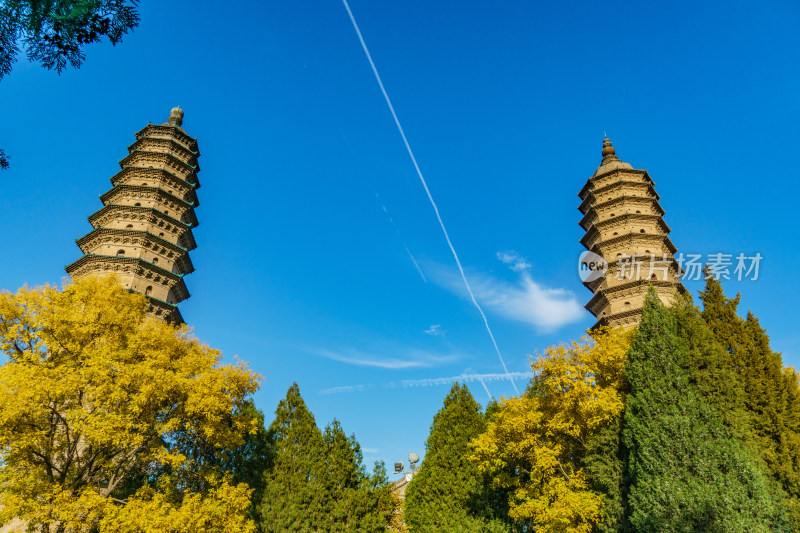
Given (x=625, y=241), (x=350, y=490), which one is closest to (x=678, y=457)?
(x=350, y=490)

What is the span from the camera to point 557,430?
16.3 metres

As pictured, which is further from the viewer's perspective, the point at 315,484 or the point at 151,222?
the point at 151,222

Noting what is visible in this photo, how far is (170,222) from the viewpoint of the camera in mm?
28016

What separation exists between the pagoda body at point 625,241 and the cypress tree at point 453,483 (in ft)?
38.8

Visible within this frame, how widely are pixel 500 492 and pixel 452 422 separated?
12.8 feet

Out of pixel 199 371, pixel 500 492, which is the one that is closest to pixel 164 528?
pixel 199 371

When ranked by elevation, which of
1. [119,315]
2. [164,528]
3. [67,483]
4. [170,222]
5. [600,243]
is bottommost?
[164,528]

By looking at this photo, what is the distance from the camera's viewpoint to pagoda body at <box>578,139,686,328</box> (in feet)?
89.7

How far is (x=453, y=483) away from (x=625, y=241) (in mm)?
19748

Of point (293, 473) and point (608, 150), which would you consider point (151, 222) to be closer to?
point (293, 473)

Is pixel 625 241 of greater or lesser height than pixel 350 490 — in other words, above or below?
above

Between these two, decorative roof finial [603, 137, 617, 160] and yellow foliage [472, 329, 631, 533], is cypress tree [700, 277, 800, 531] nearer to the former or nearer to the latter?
yellow foliage [472, 329, 631, 533]

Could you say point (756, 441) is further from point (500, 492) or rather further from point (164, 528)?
point (164, 528)

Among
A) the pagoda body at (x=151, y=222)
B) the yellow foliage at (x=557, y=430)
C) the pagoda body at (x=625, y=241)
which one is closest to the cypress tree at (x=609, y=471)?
the yellow foliage at (x=557, y=430)
